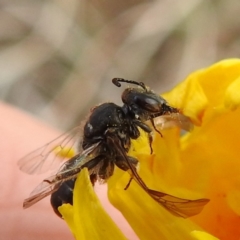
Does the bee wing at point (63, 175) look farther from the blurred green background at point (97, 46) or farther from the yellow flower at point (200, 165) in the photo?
the blurred green background at point (97, 46)

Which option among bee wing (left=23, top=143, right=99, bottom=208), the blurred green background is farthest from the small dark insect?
the blurred green background

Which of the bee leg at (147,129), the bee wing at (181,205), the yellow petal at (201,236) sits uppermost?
the bee leg at (147,129)

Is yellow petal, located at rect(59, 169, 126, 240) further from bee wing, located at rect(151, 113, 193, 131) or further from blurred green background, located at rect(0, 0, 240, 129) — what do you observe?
blurred green background, located at rect(0, 0, 240, 129)

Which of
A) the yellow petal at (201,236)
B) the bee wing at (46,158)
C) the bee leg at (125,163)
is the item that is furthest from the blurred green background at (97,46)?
the yellow petal at (201,236)

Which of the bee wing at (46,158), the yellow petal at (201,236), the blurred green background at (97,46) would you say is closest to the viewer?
the yellow petal at (201,236)

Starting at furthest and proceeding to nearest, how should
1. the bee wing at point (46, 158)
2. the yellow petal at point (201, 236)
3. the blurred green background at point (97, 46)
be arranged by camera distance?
the blurred green background at point (97, 46) → the bee wing at point (46, 158) → the yellow petal at point (201, 236)

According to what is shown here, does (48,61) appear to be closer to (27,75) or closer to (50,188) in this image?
(27,75)
